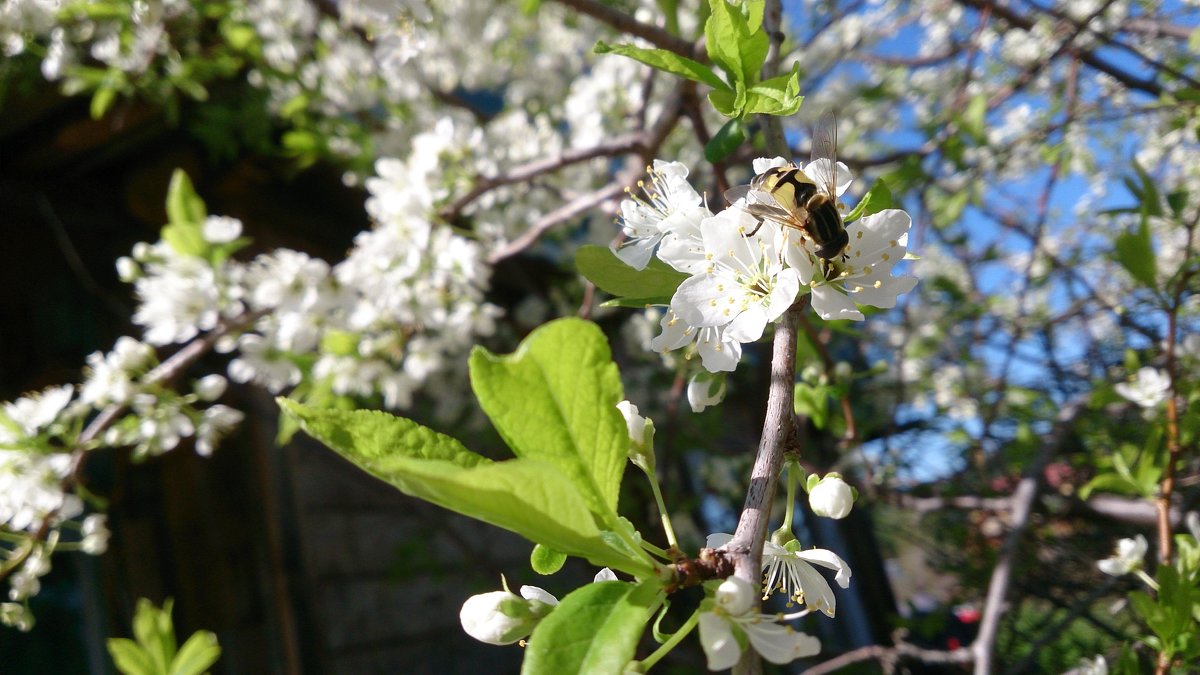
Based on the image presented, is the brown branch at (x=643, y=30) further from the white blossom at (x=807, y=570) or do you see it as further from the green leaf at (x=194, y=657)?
the green leaf at (x=194, y=657)

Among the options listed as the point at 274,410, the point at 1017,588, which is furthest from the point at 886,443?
the point at 274,410

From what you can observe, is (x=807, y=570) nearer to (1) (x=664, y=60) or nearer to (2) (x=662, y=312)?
(1) (x=664, y=60)

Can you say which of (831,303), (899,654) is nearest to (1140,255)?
(831,303)

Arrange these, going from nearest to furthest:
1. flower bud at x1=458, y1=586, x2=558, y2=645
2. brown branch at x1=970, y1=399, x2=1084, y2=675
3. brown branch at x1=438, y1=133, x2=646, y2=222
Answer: flower bud at x1=458, y1=586, x2=558, y2=645 < brown branch at x1=970, y1=399, x2=1084, y2=675 < brown branch at x1=438, y1=133, x2=646, y2=222

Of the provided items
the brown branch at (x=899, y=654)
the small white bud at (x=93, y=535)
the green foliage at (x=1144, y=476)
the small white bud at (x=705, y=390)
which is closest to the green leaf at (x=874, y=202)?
the small white bud at (x=705, y=390)

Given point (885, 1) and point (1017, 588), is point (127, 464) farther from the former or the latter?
point (885, 1)

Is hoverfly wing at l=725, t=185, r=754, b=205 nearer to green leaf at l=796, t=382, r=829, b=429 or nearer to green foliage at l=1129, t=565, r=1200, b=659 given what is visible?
green leaf at l=796, t=382, r=829, b=429

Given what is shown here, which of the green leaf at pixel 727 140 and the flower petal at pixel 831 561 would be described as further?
the green leaf at pixel 727 140

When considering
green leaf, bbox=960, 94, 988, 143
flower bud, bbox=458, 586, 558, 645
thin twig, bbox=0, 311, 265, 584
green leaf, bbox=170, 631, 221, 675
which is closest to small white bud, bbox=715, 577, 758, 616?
flower bud, bbox=458, 586, 558, 645
